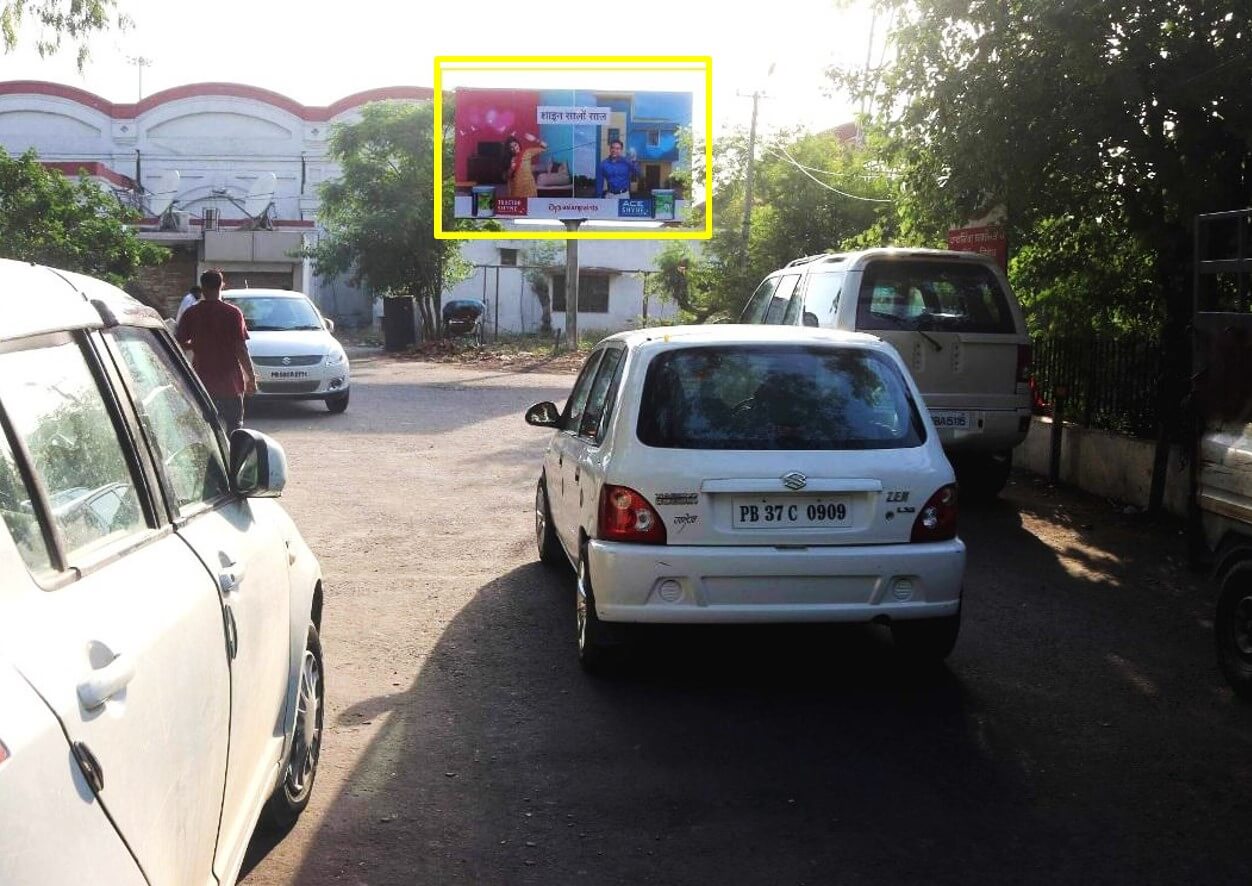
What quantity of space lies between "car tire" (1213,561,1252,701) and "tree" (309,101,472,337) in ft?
108

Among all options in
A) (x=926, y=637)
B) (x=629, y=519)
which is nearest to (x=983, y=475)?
(x=926, y=637)

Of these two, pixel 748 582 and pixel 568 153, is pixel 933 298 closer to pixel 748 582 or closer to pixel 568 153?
pixel 748 582

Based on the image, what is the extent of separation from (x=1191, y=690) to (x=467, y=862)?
12.3 feet

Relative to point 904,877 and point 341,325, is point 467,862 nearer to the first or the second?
point 904,877

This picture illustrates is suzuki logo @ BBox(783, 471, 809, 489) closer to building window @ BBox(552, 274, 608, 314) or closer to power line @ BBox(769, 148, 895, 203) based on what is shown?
power line @ BBox(769, 148, 895, 203)

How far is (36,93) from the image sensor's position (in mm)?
48062

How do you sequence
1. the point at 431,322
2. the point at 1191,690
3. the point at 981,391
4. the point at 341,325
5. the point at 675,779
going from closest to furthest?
the point at 675,779 → the point at 1191,690 → the point at 981,391 → the point at 431,322 → the point at 341,325

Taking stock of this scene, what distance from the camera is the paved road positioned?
177 inches

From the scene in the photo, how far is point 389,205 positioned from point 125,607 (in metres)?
36.5

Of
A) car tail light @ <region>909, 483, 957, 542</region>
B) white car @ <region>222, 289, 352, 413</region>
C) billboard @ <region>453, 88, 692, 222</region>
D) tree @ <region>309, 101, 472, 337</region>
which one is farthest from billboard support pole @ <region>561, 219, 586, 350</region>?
car tail light @ <region>909, 483, 957, 542</region>

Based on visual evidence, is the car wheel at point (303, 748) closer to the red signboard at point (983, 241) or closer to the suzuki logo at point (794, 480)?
the suzuki logo at point (794, 480)

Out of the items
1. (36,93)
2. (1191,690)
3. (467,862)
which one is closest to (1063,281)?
(1191,690)

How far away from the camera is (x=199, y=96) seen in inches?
1889

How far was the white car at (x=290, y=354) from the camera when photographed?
19.0m
